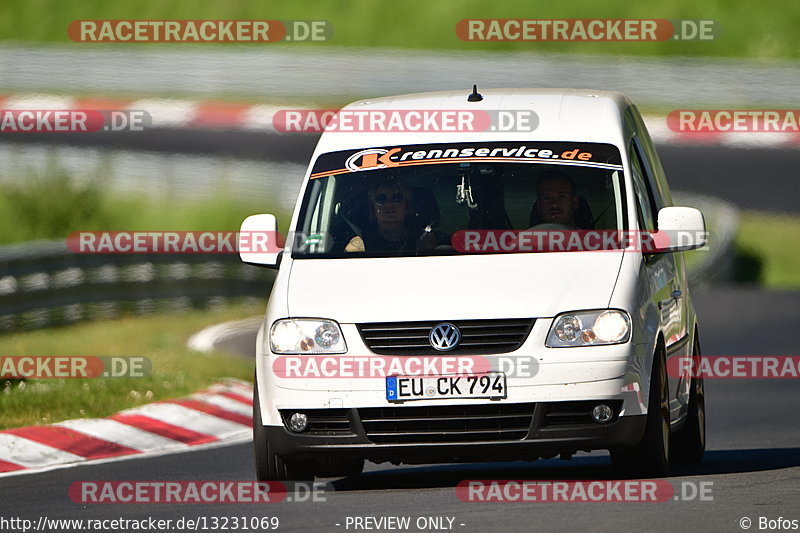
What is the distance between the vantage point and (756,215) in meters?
28.7

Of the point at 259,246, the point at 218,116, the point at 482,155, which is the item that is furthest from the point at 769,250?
the point at 259,246

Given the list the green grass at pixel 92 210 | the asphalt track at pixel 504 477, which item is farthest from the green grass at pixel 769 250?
the asphalt track at pixel 504 477

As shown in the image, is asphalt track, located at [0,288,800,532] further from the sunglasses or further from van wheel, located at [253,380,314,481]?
the sunglasses

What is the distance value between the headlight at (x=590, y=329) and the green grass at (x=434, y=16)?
2854cm

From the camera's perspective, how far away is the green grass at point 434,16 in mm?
37219

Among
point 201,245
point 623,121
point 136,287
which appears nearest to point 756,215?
point 201,245

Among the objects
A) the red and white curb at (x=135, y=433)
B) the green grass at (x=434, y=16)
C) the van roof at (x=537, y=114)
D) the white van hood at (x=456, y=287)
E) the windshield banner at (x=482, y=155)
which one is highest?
the green grass at (x=434, y=16)

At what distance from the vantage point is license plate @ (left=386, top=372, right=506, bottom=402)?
862cm

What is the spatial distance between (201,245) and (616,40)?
54.6 ft

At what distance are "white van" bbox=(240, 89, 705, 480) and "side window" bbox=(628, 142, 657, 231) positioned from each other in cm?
3

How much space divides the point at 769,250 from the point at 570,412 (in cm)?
1904

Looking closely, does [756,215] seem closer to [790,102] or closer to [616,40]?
[790,102]

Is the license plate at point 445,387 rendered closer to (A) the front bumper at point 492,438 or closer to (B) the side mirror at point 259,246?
(A) the front bumper at point 492,438

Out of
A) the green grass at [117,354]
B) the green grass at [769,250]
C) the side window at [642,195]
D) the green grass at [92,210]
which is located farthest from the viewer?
the green grass at [769,250]
